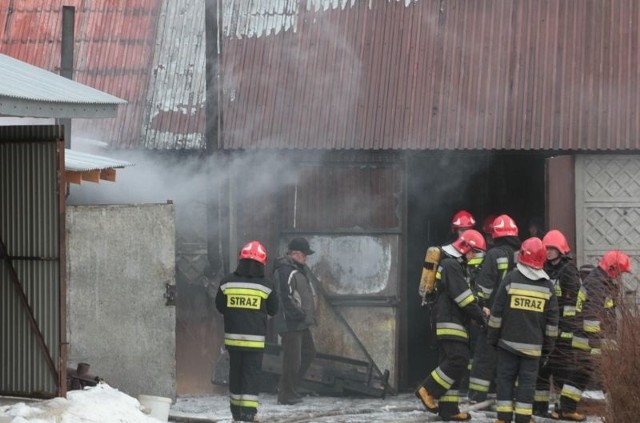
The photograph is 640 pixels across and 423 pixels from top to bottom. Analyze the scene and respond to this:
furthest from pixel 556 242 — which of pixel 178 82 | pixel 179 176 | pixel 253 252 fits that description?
pixel 178 82

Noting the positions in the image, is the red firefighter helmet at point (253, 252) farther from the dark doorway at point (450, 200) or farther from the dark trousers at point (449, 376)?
the dark doorway at point (450, 200)

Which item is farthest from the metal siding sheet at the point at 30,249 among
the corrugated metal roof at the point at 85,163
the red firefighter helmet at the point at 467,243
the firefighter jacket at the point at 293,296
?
the red firefighter helmet at the point at 467,243

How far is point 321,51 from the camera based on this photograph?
16.5 m

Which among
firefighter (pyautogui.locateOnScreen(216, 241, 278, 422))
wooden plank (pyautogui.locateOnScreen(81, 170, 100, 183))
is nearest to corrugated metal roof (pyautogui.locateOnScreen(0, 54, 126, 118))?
wooden plank (pyautogui.locateOnScreen(81, 170, 100, 183))

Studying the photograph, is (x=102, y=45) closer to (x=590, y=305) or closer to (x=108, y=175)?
(x=108, y=175)

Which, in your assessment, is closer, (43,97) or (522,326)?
(43,97)

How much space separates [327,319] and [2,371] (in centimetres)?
545

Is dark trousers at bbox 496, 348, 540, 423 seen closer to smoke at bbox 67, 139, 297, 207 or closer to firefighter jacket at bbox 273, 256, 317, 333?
firefighter jacket at bbox 273, 256, 317, 333

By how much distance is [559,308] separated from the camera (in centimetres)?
1360

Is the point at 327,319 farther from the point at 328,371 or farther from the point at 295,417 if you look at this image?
the point at 295,417

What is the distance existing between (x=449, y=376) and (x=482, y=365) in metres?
0.87

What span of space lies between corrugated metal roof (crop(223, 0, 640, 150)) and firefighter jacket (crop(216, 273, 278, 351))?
10.3 ft

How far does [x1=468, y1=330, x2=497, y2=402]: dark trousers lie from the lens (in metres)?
13.7

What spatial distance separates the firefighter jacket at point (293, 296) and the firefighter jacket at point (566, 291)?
281cm
